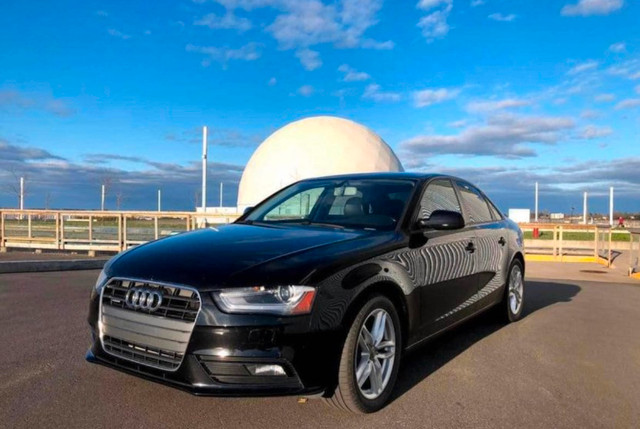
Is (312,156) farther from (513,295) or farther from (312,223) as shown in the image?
(312,223)

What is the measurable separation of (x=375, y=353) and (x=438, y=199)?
5.77 ft

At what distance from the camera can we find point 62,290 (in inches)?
301

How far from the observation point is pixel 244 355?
2.68 metres

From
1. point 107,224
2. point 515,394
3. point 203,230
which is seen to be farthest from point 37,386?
point 107,224

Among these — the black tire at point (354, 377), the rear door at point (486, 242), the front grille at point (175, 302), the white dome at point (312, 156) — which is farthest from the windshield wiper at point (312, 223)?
the white dome at point (312, 156)

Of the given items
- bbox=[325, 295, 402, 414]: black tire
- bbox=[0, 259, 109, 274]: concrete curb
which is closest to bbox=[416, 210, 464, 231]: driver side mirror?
bbox=[325, 295, 402, 414]: black tire

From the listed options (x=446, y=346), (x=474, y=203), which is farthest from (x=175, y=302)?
(x=474, y=203)

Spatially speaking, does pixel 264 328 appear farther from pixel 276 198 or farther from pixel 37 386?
pixel 276 198

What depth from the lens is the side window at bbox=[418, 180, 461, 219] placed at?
13.8ft

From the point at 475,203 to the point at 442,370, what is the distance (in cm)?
196

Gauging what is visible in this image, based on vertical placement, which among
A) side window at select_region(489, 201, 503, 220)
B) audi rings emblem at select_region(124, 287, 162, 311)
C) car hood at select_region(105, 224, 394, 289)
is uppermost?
side window at select_region(489, 201, 503, 220)

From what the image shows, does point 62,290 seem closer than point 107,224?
Yes

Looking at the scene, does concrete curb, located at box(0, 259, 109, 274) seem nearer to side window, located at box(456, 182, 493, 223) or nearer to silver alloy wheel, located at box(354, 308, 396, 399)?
side window, located at box(456, 182, 493, 223)

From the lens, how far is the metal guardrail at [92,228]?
1519 centimetres
